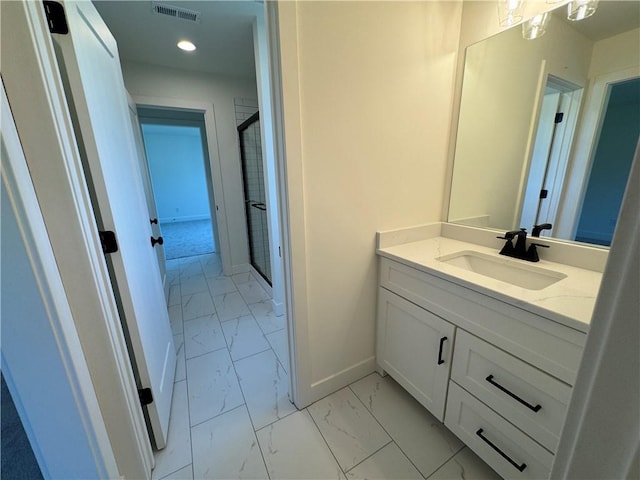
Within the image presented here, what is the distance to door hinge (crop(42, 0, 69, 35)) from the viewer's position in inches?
28.7

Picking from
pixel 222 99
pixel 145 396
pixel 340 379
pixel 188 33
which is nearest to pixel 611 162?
pixel 340 379

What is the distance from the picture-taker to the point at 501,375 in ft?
3.10

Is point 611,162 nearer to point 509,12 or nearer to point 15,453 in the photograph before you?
point 509,12

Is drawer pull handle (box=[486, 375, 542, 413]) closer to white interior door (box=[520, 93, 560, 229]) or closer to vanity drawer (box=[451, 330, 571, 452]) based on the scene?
vanity drawer (box=[451, 330, 571, 452])

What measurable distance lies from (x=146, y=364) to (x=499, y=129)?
2.14 metres

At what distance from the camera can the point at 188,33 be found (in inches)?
79.2

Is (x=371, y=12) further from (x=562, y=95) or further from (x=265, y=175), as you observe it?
(x=265, y=175)

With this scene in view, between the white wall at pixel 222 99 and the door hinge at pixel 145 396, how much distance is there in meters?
2.20

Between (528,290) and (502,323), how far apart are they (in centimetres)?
15

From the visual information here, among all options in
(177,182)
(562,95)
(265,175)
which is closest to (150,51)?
(265,175)

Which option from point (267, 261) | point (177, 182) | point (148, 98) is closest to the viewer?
point (148, 98)

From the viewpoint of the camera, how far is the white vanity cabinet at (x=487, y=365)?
0.81 m

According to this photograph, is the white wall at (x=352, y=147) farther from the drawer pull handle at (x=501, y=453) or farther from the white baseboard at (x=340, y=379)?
the drawer pull handle at (x=501, y=453)

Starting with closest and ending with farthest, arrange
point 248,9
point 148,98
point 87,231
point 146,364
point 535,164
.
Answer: point 87,231 → point 146,364 → point 535,164 → point 248,9 → point 148,98
